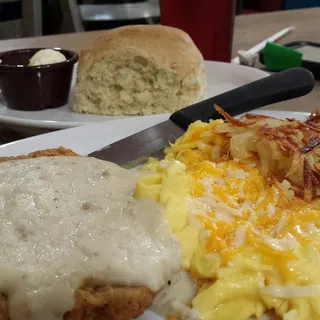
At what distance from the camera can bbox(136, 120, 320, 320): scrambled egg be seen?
81 cm

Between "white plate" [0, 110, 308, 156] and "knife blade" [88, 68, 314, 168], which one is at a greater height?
"knife blade" [88, 68, 314, 168]

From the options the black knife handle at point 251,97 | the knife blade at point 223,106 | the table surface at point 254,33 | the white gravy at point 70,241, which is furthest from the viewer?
the table surface at point 254,33

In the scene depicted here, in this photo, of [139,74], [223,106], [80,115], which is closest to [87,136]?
[223,106]

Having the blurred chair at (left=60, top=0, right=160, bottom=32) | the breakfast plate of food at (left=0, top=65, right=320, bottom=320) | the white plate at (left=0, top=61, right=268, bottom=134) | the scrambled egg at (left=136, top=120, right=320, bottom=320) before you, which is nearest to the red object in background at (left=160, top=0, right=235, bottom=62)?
the white plate at (left=0, top=61, right=268, bottom=134)

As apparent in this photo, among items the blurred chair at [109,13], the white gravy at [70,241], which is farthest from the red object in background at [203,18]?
the blurred chair at [109,13]

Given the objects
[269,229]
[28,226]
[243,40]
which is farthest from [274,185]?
[243,40]

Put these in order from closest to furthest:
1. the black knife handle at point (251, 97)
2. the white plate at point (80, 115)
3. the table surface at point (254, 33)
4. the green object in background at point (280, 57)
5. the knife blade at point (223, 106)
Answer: the knife blade at point (223, 106) → the black knife handle at point (251, 97) → the white plate at point (80, 115) → the green object in background at point (280, 57) → the table surface at point (254, 33)

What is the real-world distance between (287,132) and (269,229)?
320 mm

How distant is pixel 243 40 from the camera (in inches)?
118

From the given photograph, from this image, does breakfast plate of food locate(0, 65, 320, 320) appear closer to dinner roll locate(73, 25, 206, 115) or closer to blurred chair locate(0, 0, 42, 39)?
dinner roll locate(73, 25, 206, 115)

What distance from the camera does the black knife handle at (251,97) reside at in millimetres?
1420

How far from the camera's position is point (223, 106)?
4.66ft

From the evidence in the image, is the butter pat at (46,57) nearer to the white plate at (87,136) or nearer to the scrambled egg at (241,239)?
the white plate at (87,136)

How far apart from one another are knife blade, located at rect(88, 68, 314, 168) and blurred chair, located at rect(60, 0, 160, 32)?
→ 3082mm
